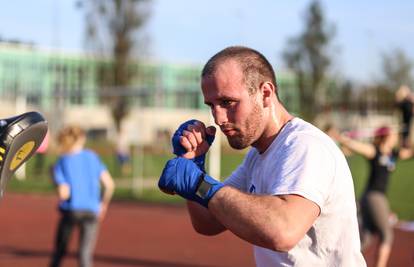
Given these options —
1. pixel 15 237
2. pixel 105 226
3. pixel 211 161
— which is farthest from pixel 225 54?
pixel 211 161

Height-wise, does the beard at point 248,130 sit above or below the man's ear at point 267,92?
below

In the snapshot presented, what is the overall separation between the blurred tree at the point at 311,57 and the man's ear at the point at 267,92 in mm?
53059

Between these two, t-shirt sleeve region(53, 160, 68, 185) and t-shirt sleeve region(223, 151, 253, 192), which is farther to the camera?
t-shirt sleeve region(53, 160, 68, 185)

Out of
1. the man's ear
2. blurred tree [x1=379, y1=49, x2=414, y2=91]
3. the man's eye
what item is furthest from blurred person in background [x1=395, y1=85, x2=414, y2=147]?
blurred tree [x1=379, y1=49, x2=414, y2=91]

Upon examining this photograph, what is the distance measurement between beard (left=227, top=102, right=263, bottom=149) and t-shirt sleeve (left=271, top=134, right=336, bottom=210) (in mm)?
142

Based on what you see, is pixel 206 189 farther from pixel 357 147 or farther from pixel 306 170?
pixel 357 147

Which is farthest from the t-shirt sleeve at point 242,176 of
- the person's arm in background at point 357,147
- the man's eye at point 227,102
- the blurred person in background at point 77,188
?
the person's arm in background at point 357,147

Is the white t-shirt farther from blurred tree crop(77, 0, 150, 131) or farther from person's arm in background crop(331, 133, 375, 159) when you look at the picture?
blurred tree crop(77, 0, 150, 131)

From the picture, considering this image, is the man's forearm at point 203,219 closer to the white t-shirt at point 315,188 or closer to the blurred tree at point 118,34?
the white t-shirt at point 315,188

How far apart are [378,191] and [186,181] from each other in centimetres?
636

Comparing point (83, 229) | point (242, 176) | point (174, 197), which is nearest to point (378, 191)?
point (83, 229)

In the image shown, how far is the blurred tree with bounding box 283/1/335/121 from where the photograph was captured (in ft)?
189

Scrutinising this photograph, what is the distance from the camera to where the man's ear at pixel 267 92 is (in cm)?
308

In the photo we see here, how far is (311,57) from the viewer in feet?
200
